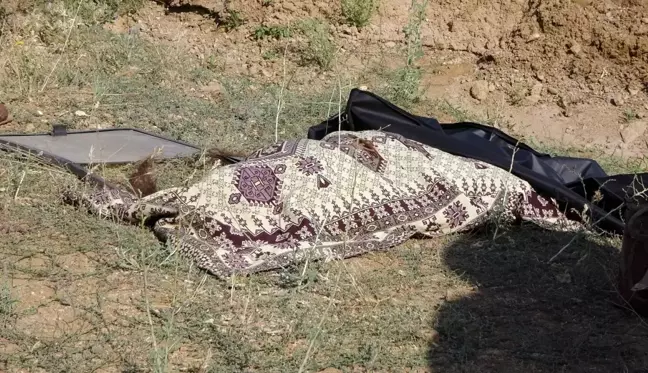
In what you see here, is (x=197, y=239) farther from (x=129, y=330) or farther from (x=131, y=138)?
(x=131, y=138)

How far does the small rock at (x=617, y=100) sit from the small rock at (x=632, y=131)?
23cm

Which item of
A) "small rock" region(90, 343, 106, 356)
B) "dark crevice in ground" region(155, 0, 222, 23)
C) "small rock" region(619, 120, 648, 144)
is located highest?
"small rock" region(90, 343, 106, 356)

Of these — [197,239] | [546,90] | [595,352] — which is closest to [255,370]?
[197,239]

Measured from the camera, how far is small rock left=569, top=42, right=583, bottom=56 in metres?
6.53

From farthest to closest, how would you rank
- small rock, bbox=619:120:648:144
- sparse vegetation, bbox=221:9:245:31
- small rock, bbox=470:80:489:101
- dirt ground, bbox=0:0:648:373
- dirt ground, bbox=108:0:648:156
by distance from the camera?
sparse vegetation, bbox=221:9:245:31, small rock, bbox=470:80:489:101, dirt ground, bbox=108:0:648:156, small rock, bbox=619:120:648:144, dirt ground, bbox=0:0:648:373

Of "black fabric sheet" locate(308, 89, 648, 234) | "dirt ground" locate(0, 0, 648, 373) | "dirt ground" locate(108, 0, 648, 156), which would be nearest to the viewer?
"dirt ground" locate(0, 0, 648, 373)

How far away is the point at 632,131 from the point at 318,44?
2175mm

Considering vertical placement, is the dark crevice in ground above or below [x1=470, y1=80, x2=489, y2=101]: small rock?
above

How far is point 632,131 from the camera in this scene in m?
6.05

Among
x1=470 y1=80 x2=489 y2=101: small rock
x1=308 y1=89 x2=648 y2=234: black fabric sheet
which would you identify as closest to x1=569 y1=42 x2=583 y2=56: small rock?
x1=470 y1=80 x2=489 y2=101: small rock

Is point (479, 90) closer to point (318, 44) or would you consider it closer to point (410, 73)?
point (410, 73)

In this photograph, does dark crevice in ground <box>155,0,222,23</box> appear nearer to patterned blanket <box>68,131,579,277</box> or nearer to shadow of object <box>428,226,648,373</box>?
patterned blanket <box>68,131,579,277</box>

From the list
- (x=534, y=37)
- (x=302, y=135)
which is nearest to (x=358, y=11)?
(x=534, y=37)

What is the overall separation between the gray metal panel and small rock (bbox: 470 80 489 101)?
2.42 metres
